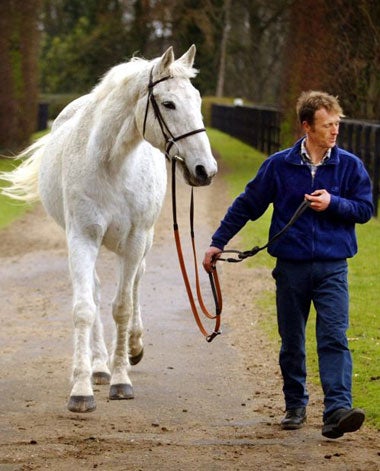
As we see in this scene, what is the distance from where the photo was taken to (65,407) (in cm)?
744

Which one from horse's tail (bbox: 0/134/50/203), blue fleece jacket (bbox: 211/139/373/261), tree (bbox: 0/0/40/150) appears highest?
blue fleece jacket (bbox: 211/139/373/261)

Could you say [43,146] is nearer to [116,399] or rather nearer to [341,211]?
[116,399]

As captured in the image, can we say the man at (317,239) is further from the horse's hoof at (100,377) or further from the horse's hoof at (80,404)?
the horse's hoof at (100,377)

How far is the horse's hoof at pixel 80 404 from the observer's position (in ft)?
23.2

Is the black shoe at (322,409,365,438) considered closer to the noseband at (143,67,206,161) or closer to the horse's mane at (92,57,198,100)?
the noseband at (143,67,206,161)

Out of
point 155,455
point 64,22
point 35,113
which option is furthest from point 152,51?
point 155,455

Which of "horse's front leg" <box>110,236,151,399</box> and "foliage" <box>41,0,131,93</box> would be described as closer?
"horse's front leg" <box>110,236,151,399</box>

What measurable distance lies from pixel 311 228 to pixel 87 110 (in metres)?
2.16

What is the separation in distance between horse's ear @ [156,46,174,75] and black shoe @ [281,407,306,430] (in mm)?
2166

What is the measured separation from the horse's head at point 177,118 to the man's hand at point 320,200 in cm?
62

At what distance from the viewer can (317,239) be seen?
6.49 meters

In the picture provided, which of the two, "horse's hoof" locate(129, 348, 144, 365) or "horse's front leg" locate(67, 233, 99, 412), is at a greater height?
"horse's front leg" locate(67, 233, 99, 412)

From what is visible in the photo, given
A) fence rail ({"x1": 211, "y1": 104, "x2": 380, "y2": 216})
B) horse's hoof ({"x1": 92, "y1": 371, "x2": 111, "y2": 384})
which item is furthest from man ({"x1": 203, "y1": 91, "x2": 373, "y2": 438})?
fence rail ({"x1": 211, "y1": 104, "x2": 380, "y2": 216})

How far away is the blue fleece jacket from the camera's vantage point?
6477mm
